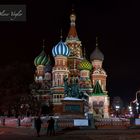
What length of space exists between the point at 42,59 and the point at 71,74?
8.78m

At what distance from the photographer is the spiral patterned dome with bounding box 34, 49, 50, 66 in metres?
96.1

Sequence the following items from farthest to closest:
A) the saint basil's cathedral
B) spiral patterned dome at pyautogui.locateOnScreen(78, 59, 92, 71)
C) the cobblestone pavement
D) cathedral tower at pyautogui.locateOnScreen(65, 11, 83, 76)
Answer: cathedral tower at pyautogui.locateOnScreen(65, 11, 83, 76), spiral patterned dome at pyautogui.locateOnScreen(78, 59, 92, 71), the saint basil's cathedral, the cobblestone pavement

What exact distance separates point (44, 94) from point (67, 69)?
6861 millimetres

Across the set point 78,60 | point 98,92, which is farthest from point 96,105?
point 78,60

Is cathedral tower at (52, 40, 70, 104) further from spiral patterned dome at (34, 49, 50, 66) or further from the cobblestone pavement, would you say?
the cobblestone pavement

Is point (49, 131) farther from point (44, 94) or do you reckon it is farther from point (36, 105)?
point (44, 94)

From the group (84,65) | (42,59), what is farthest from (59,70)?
(42,59)

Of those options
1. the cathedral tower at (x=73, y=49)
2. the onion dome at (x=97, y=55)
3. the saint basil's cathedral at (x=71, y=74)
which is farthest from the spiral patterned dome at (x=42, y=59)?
the onion dome at (x=97, y=55)

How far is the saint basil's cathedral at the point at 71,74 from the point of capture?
265 ft

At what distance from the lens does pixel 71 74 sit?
9131 centimetres

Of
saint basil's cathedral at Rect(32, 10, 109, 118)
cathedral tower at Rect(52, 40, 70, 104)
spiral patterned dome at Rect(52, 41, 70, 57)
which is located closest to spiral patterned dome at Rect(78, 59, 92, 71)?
saint basil's cathedral at Rect(32, 10, 109, 118)

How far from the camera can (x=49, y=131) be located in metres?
30.4

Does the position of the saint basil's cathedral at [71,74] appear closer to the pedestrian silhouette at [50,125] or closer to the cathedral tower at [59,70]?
the cathedral tower at [59,70]

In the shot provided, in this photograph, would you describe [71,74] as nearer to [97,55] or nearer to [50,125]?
[97,55]
